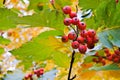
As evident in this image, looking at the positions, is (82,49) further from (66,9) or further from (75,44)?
(66,9)

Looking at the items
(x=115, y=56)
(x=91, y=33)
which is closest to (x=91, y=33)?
(x=91, y=33)

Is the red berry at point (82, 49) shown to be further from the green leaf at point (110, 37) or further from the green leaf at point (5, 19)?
the green leaf at point (5, 19)

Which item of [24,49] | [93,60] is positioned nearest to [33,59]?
[24,49]

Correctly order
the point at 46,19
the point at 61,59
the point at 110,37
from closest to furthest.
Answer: the point at 110,37
the point at 46,19
the point at 61,59

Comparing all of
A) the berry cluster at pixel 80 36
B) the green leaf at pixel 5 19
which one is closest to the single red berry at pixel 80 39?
the berry cluster at pixel 80 36

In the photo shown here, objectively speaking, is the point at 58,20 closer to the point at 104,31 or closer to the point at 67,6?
the point at 67,6

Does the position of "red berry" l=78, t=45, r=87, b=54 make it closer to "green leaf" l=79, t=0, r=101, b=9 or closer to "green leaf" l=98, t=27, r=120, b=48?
"green leaf" l=98, t=27, r=120, b=48
